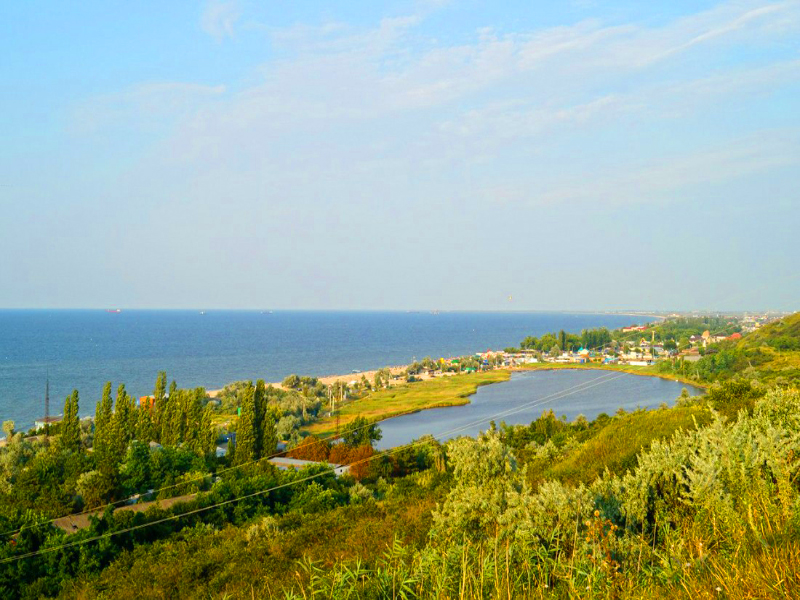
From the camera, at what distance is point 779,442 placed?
5898 mm

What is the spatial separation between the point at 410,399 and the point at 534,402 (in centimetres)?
1194

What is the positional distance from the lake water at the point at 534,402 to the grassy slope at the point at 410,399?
1.39 m

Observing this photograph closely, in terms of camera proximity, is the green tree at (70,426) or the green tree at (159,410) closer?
the green tree at (70,426)

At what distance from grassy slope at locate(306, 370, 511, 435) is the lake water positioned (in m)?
1.39

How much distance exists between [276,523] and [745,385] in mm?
14965

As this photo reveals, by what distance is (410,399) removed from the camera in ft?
183

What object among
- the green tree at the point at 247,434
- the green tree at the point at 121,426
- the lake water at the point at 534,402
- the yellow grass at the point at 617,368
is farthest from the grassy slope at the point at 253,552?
the yellow grass at the point at 617,368

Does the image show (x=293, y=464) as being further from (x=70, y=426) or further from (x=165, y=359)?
(x=165, y=359)

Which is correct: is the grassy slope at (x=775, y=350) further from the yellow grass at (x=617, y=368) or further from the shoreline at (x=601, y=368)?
the shoreline at (x=601, y=368)

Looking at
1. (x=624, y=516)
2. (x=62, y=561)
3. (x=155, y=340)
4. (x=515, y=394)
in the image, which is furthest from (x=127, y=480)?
(x=155, y=340)

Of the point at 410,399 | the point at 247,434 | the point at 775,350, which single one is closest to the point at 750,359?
the point at 775,350

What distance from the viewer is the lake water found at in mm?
42219

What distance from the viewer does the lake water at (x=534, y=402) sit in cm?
4222

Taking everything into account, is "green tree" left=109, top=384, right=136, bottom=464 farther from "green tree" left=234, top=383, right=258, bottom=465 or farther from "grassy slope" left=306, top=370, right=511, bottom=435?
"grassy slope" left=306, top=370, right=511, bottom=435
